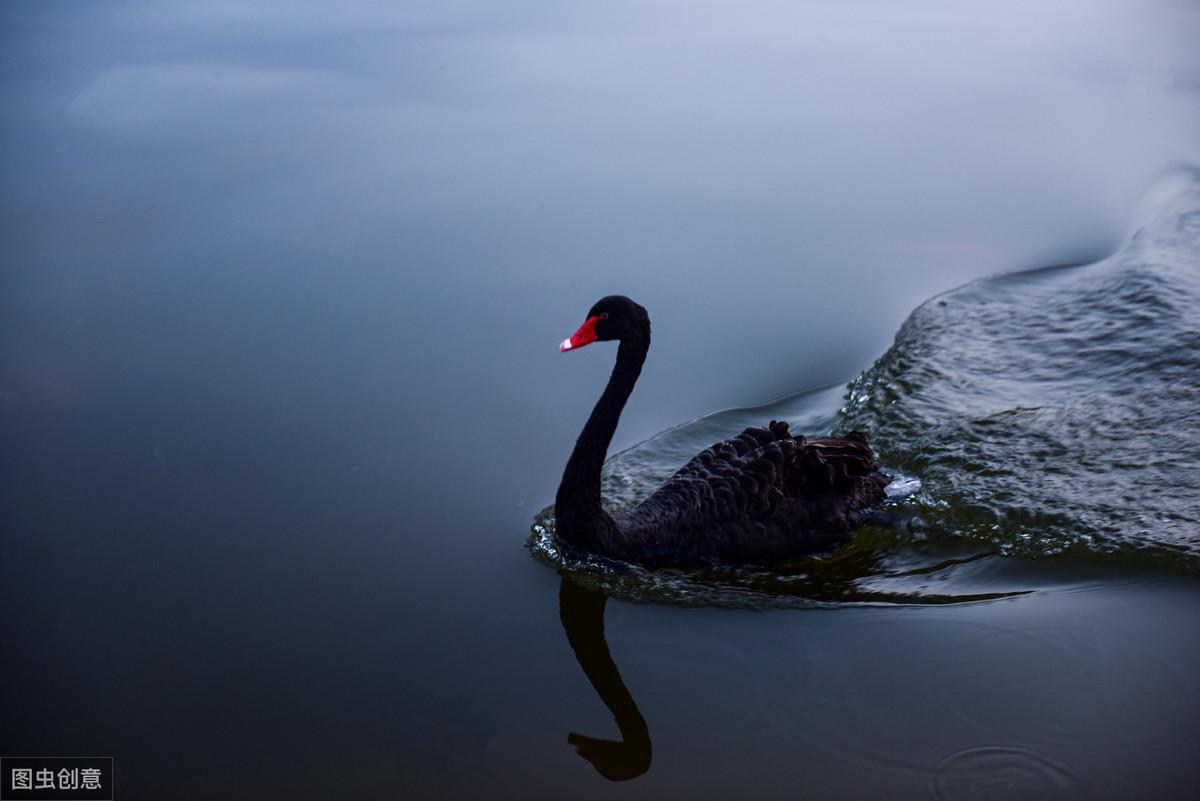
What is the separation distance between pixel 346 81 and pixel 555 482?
199 inches

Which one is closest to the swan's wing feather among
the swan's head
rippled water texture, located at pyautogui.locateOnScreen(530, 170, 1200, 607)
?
rippled water texture, located at pyautogui.locateOnScreen(530, 170, 1200, 607)

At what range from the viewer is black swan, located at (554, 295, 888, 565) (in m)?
4.21

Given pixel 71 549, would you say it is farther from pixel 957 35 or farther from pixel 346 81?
pixel 957 35

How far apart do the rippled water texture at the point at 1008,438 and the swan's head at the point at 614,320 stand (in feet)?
2.55

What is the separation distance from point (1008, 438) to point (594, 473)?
2.13 metres

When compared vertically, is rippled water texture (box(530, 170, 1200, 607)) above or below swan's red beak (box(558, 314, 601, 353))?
below

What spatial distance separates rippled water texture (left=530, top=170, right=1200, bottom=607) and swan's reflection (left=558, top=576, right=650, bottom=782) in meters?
0.14

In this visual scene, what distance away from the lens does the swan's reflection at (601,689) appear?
3.30 metres
